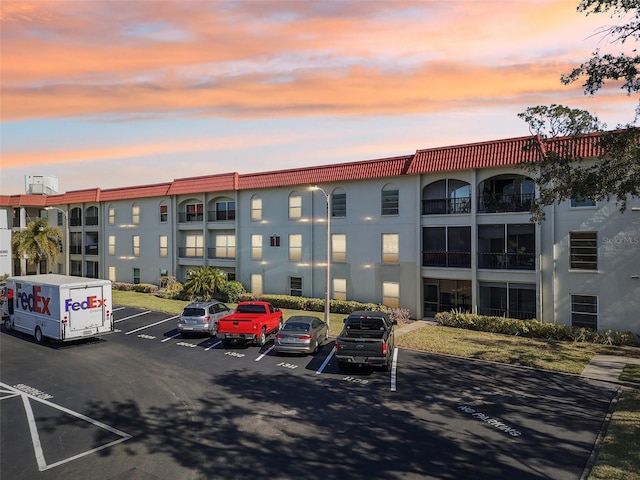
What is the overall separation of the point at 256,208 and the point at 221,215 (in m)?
4.57

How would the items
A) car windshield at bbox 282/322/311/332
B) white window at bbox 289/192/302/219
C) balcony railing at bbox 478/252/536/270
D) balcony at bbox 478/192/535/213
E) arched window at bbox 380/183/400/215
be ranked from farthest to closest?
white window at bbox 289/192/302/219 < arched window at bbox 380/183/400/215 < balcony at bbox 478/192/535/213 < balcony railing at bbox 478/252/536/270 < car windshield at bbox 282/322/311/332

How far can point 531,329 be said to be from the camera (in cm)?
2312

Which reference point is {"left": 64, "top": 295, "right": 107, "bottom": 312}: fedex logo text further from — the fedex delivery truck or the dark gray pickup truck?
the dark gray pickup truck

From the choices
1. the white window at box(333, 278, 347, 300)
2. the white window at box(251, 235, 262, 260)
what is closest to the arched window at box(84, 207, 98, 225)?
the white window at box(251, 235, 262, 260)

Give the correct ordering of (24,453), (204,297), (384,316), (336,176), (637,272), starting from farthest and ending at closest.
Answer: (204,297) → (336,176) → (637,272) → (384,316) → (24,453)

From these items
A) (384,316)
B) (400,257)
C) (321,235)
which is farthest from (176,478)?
(321,235)

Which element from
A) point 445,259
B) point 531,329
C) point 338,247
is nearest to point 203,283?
point 338,247

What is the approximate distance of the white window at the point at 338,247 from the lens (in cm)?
3147

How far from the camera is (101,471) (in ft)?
32.1

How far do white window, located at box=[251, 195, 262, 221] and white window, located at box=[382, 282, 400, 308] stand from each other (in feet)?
40.8

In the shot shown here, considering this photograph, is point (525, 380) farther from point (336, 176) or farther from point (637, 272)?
point (336, 176)

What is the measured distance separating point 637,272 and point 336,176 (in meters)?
18.5

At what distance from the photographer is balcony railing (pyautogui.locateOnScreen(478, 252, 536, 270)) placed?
24.8 meters

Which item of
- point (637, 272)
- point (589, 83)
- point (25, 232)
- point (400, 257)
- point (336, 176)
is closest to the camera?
point (589, 83)
